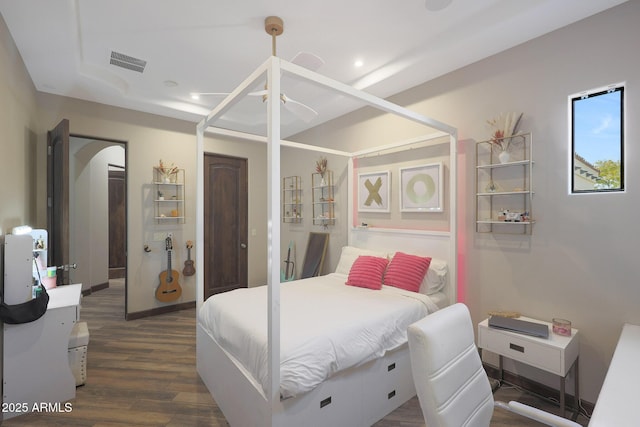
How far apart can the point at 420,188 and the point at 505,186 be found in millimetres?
814

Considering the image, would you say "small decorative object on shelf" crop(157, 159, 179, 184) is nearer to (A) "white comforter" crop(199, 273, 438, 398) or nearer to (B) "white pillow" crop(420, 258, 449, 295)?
(A) "white comforter" crop(199, 273, 438, 398)

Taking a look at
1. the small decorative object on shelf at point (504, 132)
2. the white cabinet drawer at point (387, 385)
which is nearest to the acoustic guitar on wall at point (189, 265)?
the white cabinet drawer at point (387, 385)

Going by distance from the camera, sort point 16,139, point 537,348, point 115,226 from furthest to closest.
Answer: point 115,226 → point 16,139 → point 537,348

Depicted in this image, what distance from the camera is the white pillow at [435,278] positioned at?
275 centimetres

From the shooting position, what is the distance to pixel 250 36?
A: 8.41 feet

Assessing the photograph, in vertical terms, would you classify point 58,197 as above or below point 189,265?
above

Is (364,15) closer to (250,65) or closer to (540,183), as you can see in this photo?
(250,65)

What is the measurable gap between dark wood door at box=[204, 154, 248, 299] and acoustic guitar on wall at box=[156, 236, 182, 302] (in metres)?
0.52

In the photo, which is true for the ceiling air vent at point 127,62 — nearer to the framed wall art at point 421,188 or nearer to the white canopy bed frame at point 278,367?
the white canopy bed frame at point 278,367

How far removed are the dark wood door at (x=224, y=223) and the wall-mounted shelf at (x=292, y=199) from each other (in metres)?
0.68

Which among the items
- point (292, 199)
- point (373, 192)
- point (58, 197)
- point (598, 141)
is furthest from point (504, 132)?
point (58, 197)

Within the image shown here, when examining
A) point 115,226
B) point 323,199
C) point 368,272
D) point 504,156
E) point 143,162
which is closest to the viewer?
point 504,156

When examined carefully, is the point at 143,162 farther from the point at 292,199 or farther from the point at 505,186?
the point at 505,186

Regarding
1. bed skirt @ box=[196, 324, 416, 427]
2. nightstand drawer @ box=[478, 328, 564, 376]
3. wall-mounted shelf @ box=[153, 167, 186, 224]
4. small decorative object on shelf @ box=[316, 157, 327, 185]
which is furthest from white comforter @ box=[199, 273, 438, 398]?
wall-mounted shelf @ box=[153, 167, 186, 224]
